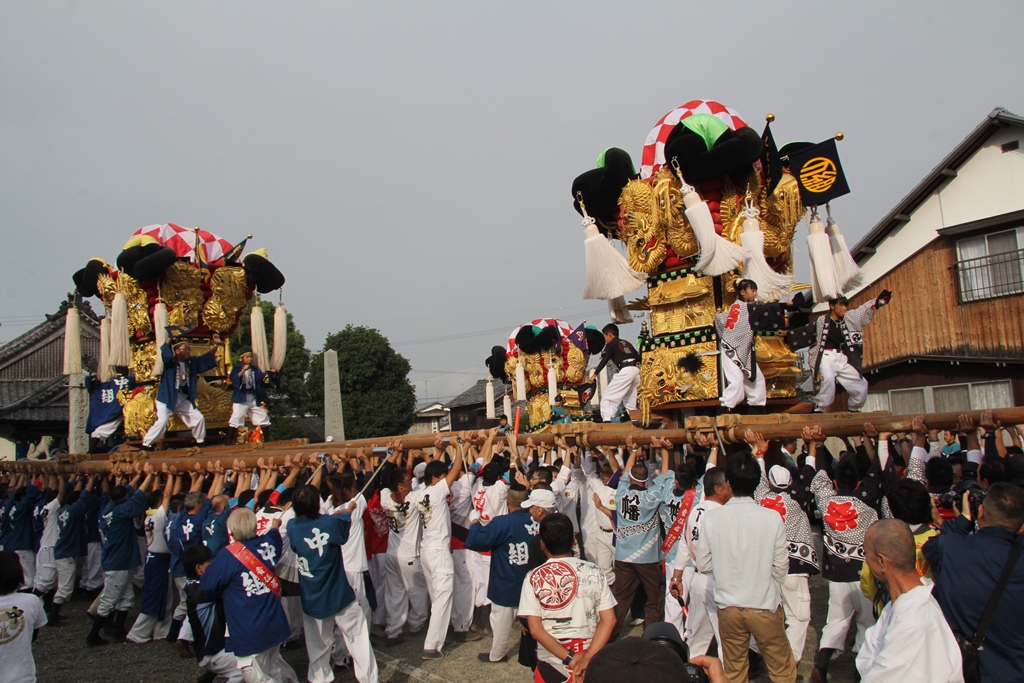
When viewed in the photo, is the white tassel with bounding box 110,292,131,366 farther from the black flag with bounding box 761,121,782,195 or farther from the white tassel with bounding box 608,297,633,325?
the black flag with bounding box 761,121,782,195

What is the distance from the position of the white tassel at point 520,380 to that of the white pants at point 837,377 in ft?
29.6

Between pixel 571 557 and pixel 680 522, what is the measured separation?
197cm

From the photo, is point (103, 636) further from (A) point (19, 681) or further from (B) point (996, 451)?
(B) point (996, 451)

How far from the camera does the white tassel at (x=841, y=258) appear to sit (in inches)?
301

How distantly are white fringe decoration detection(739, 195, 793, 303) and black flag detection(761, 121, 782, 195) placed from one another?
0.50 m

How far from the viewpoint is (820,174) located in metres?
7.59

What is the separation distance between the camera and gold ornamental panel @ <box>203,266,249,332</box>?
11672 mm

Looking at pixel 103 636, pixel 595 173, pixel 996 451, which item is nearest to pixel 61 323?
pixel 103 636

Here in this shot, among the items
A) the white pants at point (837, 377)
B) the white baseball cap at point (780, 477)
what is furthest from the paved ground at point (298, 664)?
the white pants at point (837, 377)

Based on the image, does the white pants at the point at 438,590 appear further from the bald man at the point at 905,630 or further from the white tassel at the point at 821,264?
the white tassel at the point at 821,264

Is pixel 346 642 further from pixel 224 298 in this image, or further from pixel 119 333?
pixel 224 298

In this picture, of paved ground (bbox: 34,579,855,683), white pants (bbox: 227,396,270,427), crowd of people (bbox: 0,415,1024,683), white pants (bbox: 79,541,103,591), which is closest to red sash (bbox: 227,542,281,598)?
crowd of people (bbox: 0,415,1024,683)

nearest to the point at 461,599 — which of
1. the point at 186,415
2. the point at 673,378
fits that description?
the point at 673,378

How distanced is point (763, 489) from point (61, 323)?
26.7 m
